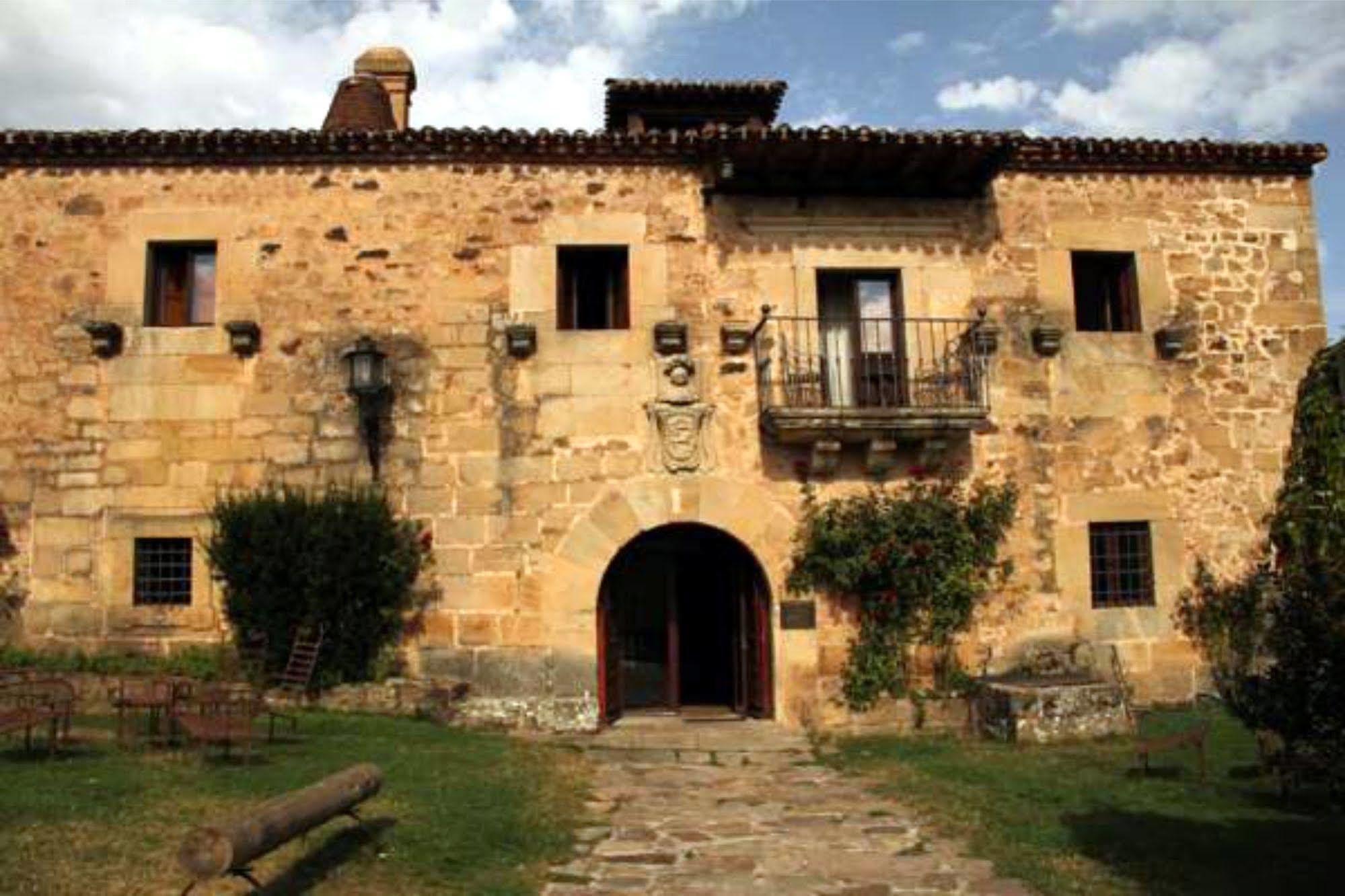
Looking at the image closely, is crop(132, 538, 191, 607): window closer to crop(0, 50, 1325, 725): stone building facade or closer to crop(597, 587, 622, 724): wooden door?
crop(0, 50, 1325, 725): stone building facade

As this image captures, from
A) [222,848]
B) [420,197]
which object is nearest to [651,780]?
[222,848]

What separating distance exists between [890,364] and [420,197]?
5.53 m

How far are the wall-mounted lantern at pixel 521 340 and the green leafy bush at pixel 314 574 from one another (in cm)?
222

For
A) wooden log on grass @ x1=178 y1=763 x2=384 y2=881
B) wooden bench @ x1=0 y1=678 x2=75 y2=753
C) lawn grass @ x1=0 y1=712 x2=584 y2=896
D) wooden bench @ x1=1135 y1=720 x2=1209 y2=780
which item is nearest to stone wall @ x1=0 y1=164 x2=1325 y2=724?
wooden bench @ x1=0 y1=678 x2=75 y2=753

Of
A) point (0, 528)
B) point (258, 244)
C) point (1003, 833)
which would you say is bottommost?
point (1003, 833)

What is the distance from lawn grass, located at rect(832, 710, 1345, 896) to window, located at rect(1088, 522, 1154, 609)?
1.93 m

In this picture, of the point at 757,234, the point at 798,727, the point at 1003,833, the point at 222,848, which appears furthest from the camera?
the point at 757,234

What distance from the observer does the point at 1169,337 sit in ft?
39.3

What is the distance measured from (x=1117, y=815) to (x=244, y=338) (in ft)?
30.7

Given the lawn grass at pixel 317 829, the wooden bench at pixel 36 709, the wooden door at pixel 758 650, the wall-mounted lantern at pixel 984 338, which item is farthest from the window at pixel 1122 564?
the wooden bench at pixel 36 709

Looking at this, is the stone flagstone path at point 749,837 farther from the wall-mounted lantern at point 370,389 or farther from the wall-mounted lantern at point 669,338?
the wall-mounted lantern at point 669,338

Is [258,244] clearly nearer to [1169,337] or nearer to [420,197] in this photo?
[420,197]

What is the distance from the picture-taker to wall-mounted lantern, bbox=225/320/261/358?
11250 millimetres

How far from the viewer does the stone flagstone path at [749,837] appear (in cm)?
598
